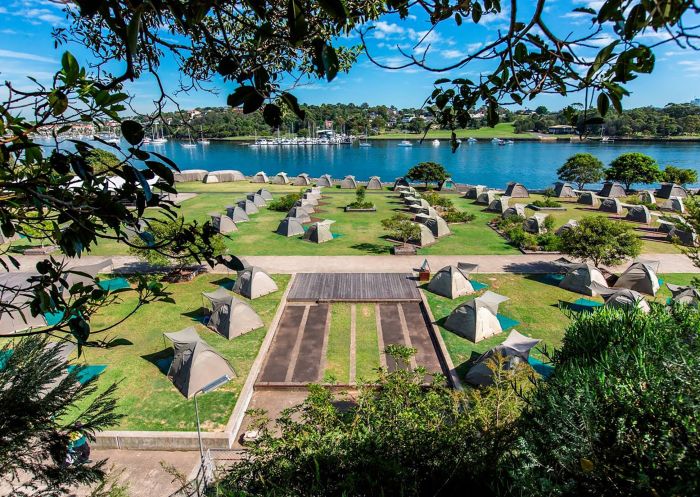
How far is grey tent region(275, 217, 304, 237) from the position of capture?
1242 inches

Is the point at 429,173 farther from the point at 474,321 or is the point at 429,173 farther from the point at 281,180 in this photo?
the point at 474,321

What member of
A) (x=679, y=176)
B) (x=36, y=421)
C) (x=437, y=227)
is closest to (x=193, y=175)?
(x=437, y=227)

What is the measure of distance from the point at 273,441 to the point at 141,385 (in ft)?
30.4

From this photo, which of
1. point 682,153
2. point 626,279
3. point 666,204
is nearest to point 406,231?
point 626,279

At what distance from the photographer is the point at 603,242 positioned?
22.2 metres

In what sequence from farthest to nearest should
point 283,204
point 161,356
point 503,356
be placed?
1. point 283,204
2. point 161,356
3. point 503,356

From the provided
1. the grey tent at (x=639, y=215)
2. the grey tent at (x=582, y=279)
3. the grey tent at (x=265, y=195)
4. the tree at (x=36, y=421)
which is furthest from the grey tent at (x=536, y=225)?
the tree at (x=36, y=421)

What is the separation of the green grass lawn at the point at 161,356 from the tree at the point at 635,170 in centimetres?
4829

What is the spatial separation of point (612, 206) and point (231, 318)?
39424mm

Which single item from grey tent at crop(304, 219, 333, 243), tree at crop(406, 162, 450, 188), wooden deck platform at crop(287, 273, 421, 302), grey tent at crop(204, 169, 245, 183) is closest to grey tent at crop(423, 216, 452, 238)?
grey tent at crop(304, 219, 333, 243)

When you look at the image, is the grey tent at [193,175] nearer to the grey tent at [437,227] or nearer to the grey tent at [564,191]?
the grey tent at [437,227]

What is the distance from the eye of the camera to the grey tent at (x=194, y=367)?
1322cm

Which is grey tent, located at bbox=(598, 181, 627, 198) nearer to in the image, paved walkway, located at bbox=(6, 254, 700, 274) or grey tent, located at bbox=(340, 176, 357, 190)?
paved walkway, located at bbox=(6, 254, 700, 274)

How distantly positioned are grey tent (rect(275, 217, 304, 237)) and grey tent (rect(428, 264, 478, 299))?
13.9 meters
